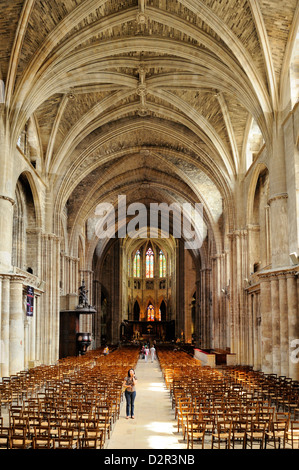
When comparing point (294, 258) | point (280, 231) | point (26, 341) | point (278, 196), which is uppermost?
point (278, 196)

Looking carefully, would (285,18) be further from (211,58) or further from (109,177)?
(109,177)

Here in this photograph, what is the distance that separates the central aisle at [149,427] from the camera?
413 inches

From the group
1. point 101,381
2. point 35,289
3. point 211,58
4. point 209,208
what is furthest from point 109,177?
point 101,381

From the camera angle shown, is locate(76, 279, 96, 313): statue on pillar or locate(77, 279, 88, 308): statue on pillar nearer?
locate(76, 279, 96, 313): statue on pillar

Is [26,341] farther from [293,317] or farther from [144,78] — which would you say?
[144,78]

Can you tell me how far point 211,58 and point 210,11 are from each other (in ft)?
10.9

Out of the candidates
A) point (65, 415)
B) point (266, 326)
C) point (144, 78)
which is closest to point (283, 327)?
point (266, 326)

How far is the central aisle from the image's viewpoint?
10492 millimetres

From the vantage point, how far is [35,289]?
1154 inches

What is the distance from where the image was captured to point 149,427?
12.6m

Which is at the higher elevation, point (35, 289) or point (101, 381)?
point (35, 289)

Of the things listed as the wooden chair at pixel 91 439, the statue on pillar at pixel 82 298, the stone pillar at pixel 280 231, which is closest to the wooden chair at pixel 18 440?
the wooden chair at pixel 91 439

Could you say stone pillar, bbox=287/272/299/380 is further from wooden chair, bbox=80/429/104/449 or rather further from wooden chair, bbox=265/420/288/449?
wooden chair, bbox=80/429/104/449

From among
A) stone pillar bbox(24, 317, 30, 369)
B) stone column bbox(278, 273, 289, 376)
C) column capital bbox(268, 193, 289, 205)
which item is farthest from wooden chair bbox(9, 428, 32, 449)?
stone pillar bbox(24, 317, 30, 369)
